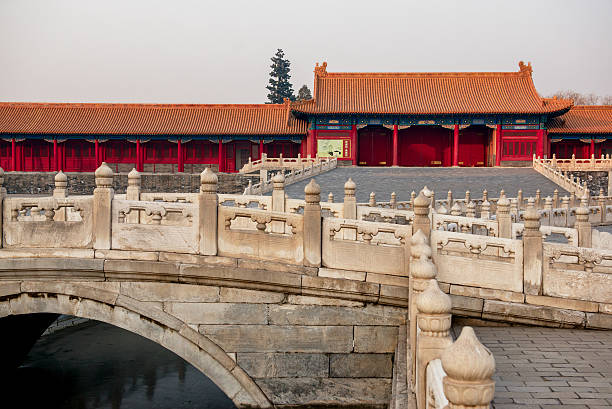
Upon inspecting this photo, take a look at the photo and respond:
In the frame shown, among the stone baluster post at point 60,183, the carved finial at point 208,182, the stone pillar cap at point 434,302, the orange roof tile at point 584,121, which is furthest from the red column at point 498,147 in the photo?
the stone pillar cap at point 434,302

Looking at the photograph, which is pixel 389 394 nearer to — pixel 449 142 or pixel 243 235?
pixel 243 235

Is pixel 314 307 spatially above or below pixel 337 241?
below

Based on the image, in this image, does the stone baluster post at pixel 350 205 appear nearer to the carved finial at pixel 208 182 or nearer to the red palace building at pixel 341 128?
the carved finial at pixel 208 182

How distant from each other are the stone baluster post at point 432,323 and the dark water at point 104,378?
963 cm

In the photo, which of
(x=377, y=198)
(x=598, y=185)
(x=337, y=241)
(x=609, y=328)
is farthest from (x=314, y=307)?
(x=598, y=185)

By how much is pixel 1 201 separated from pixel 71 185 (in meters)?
29.8

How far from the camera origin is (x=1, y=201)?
8.19 meters

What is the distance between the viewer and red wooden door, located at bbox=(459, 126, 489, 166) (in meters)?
39.3

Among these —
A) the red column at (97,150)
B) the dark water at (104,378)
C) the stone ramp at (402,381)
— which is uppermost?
the red column at (97,150)

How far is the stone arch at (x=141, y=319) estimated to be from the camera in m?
7.51

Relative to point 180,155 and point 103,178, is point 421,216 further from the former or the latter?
point 180,155

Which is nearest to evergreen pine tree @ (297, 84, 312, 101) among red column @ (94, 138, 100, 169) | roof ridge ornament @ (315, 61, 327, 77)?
roof ridge ornament @ (315, 61, 327, 77)

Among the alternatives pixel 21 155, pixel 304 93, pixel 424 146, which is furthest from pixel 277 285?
pixel 304 93

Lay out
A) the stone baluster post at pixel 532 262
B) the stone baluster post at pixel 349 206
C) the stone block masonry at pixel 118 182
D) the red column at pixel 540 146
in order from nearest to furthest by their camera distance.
→ the stone baluster post at pixel 532 262 → the stone baluster post at pixel 349 206 → the stone block masonry at pixel 118 182 → the red column at pixel 540 146
